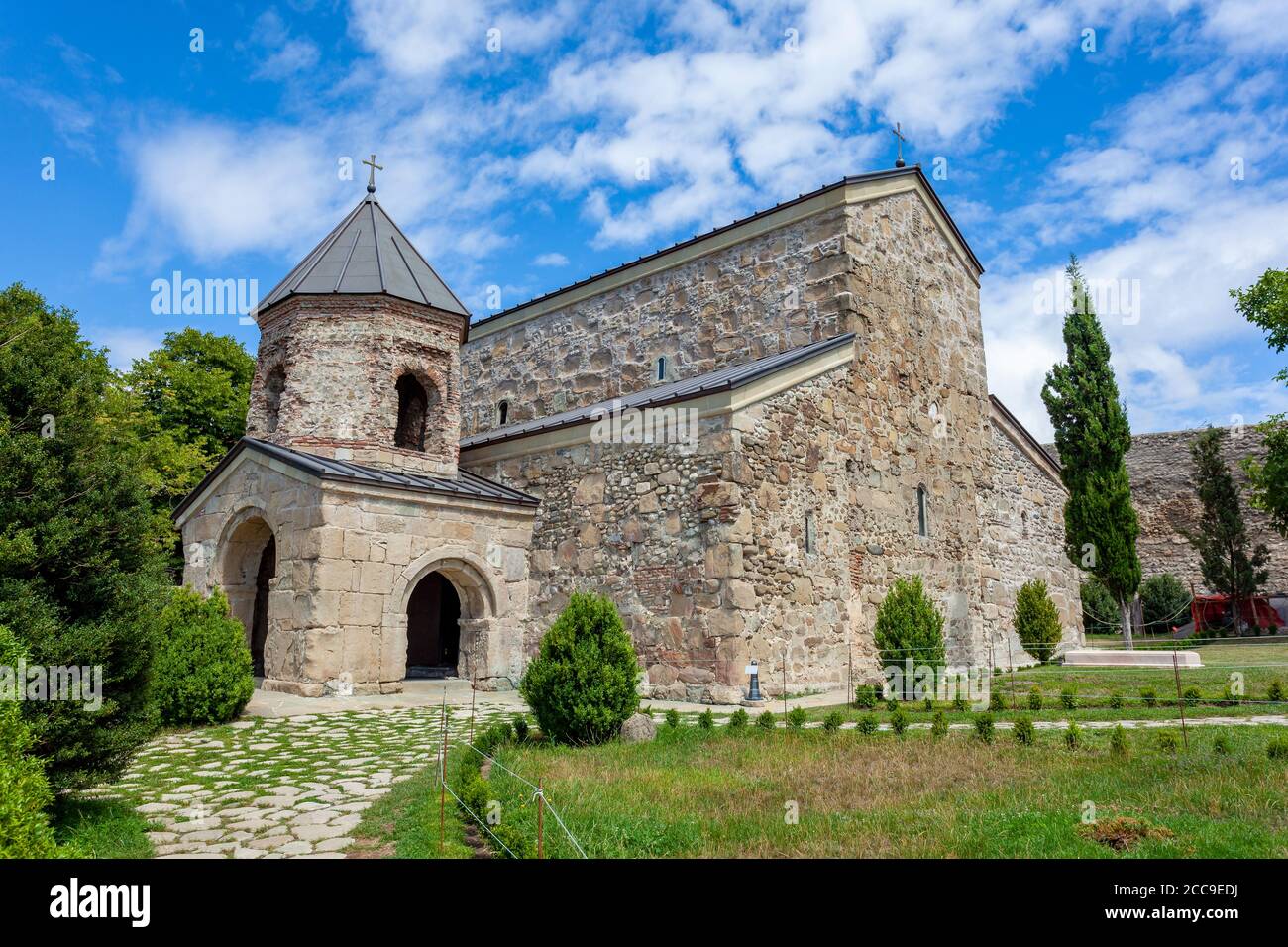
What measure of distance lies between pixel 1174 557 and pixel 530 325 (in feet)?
83.8

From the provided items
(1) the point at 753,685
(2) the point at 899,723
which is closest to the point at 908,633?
(1) the point at 753,685

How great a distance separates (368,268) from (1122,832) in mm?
14052

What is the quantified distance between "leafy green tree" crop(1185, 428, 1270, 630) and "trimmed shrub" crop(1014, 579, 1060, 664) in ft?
34.7

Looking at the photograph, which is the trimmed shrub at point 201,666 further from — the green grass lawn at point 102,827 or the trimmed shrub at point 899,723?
the trimmed shrub at point 899,723

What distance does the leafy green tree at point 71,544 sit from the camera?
4566mm

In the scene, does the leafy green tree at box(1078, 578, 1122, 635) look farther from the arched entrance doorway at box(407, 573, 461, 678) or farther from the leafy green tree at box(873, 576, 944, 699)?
the arched entrance doorway at box(407, 573, 461, 678)

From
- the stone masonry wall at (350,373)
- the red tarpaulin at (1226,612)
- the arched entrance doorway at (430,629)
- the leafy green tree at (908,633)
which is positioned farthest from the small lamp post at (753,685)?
the red tarpaulin at (1226,612)

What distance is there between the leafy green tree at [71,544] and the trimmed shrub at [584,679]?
3.59 meters

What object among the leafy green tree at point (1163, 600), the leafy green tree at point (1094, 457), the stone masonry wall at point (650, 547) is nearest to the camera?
the stone masonry wall at point (650, 547)

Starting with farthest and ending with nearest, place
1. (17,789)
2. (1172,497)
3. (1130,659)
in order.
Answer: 1. (1172,497)
2. (1130,659)
3. (17,789)

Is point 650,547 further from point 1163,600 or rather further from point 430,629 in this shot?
point 1163,600

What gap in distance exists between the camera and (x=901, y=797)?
5.45 meters
